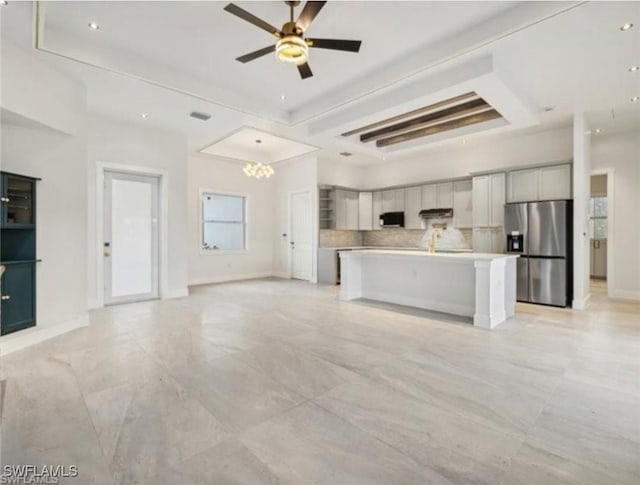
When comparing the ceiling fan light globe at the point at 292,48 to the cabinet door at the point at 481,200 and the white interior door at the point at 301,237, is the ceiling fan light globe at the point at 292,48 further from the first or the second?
the white interior door at the point at 301,237

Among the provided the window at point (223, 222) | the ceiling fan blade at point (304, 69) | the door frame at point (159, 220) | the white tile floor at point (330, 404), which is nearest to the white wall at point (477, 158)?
the white tile floor at point (330, 404)

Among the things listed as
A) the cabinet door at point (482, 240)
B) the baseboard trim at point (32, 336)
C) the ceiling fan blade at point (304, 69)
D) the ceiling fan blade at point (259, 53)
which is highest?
the ceiling fan blade at point (259, 53)

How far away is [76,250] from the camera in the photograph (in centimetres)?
429

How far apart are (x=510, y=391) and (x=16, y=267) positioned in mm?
5198

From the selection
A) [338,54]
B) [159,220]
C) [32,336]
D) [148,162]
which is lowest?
[32,336]

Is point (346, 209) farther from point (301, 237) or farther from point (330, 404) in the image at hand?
point (330, 404)

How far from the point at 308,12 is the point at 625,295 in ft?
25.3

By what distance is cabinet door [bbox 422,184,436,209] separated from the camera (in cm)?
782

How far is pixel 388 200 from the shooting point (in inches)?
346

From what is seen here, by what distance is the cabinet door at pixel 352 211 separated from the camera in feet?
29.1

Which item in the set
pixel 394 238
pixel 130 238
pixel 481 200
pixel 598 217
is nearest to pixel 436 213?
pixel 481 200

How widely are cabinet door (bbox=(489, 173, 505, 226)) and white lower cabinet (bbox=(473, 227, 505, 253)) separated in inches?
6.9

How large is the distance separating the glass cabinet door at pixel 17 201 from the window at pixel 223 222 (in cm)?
438

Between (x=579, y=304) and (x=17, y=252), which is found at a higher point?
(x=17, y=252)
